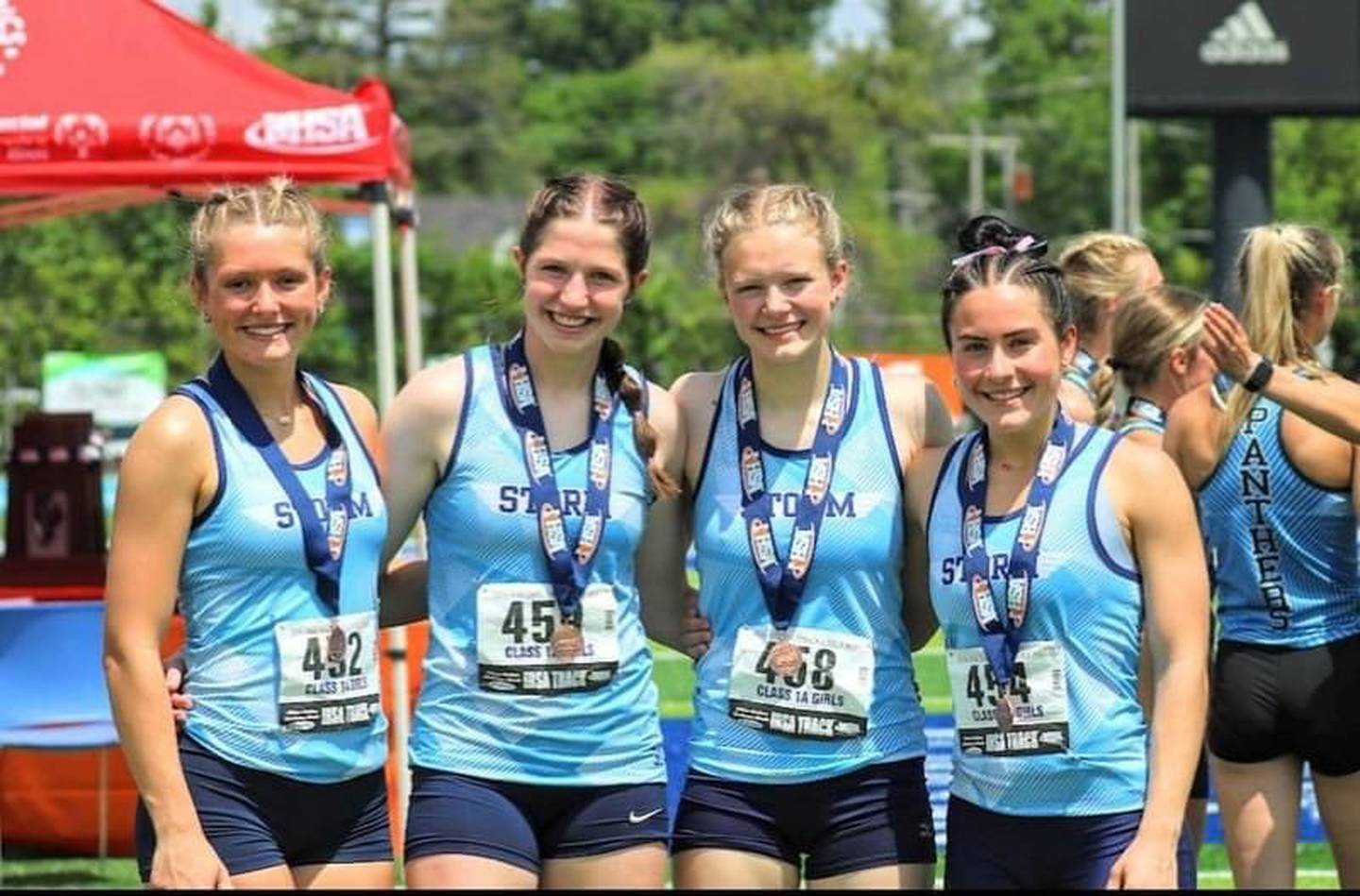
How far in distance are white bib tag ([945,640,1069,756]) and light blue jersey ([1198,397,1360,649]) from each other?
1414 mm

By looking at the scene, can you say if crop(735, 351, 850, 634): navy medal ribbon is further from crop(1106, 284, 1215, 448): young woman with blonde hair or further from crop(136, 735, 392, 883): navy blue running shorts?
crop(1106, 284, 1215, 448): young woman with blonde hair

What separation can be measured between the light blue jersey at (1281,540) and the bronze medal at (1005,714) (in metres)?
1.44

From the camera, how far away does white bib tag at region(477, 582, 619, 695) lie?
4.16 metres

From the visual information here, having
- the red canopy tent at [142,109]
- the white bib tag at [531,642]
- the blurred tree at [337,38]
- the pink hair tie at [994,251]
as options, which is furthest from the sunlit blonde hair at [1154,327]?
the blurred tree at [337,38]

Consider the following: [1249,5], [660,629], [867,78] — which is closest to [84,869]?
[660,629]

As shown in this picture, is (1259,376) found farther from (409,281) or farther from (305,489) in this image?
(409,281)

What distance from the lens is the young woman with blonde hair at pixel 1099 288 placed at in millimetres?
5918

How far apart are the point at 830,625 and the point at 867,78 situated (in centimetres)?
6974

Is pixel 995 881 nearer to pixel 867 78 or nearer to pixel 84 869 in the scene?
pixel 84 869

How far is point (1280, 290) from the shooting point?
17.1ft

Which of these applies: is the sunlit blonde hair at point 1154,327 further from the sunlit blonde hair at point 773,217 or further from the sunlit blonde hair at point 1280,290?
the sunlit blonde hair at point 773,217

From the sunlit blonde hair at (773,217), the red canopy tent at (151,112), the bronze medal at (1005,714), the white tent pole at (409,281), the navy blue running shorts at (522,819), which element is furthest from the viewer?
the white tent pole at (409,281)

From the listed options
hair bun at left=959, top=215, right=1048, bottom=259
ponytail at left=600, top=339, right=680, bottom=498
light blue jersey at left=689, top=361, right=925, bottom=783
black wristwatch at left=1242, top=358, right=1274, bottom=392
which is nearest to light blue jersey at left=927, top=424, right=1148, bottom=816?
light blue jersey at left=689, top=361, right=925, bottom=783

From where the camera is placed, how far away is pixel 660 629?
4504 millimetres
